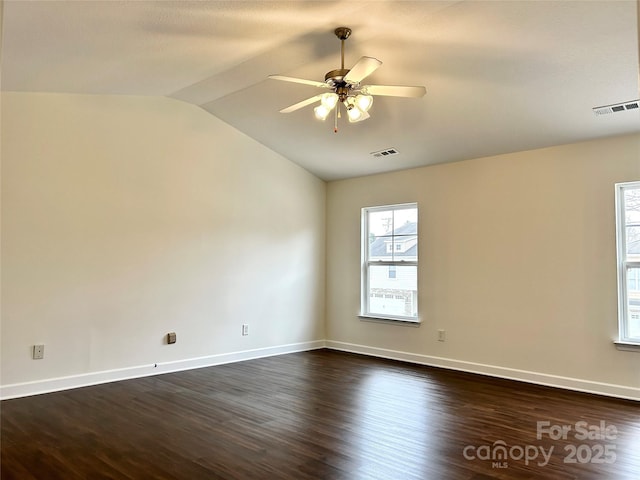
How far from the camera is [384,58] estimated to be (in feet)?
11.8

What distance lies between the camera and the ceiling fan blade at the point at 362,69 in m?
2.66

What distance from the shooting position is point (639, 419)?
3.51 meters

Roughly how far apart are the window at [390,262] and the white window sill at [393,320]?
0.05ft

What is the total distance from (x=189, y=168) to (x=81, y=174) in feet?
3.85

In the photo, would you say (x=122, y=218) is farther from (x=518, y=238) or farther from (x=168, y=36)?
(x=518, y=238)

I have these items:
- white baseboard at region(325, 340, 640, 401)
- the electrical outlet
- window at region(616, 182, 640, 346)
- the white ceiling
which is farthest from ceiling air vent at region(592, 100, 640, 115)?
the electrical outlet

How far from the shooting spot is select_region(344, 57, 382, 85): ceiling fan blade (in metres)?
2.66

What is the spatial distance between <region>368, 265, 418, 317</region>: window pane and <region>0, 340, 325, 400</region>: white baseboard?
4.21 ft

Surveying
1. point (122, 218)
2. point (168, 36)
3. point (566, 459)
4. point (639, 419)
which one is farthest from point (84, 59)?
point (639, 419)

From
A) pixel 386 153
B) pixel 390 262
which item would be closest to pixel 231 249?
pixel 390 262

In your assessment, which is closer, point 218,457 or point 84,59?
point 218,457

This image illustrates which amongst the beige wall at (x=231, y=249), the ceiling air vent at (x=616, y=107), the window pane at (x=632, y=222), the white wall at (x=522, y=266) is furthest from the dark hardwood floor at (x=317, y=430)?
the ceiling air vent at (x=616, y=107)

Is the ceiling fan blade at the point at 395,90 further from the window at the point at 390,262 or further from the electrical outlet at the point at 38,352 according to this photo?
the electrical outlet at the point at 38,352

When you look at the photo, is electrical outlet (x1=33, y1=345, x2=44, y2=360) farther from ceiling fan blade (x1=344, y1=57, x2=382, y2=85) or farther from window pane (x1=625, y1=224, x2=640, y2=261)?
window pane (x1=625, y1=224, x2=640, y2=261)
